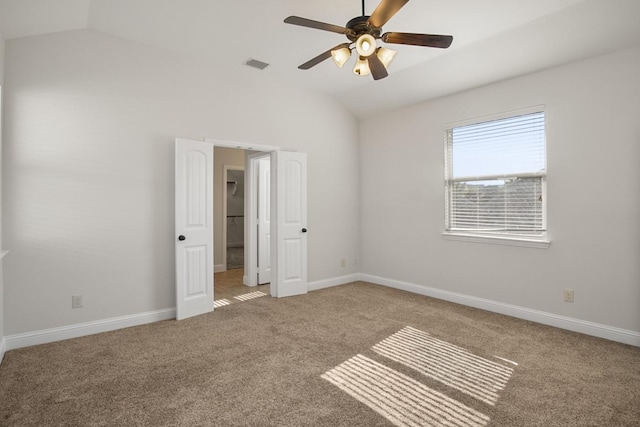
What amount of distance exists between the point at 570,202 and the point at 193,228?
4004 millimetres

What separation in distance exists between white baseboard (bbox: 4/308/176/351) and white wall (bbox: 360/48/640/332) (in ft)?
11.3

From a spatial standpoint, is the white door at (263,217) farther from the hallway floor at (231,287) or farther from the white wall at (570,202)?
the white wall at (570,202)

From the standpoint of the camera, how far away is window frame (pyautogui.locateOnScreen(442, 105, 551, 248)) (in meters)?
3.63

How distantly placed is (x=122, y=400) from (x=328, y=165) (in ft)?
12.9

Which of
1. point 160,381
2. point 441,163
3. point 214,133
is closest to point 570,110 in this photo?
point 441,163

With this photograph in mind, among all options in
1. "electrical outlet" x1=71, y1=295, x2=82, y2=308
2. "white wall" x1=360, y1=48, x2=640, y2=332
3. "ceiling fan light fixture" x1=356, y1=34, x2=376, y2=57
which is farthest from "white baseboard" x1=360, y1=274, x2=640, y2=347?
"electrical outlet" x1=71, y1=295, x2=82, y2=308

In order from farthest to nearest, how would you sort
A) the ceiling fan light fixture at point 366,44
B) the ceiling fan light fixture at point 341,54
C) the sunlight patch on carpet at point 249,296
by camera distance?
the sunlight patch on carpet at point 249,296
the ceiling fan light fixture at point 341,54
the ceiling fan light fixture at point 366,44

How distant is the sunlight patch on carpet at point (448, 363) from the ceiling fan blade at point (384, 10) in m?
2.50

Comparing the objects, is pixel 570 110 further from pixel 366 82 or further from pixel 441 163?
pixel 366 82

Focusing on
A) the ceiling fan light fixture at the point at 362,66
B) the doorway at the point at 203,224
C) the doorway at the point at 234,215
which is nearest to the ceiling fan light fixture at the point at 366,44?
the ceiling fan light fixture at the point at 362,66

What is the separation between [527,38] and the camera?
321 cm

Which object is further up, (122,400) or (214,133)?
(214,133)

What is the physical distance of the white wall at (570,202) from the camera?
10.1ft

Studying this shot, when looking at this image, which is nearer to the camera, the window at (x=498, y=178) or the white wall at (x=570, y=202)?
the white wall at (x=570, y=202)
